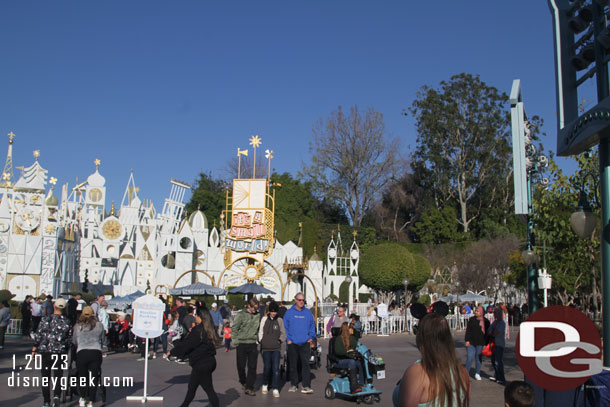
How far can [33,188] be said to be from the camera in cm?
2900

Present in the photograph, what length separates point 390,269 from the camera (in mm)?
37250

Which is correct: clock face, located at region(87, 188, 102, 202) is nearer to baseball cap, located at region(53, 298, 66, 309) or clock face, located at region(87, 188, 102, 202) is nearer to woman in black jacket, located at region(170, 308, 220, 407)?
baseball cap, located at region(53, 298, 66, 309)

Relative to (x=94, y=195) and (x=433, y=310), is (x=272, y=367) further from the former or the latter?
(x=94, y=195)

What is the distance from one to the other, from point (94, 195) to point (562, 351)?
45.2 meters

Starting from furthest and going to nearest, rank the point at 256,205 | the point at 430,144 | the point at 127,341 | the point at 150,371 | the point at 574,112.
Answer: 1. the point at 430,144
2. the point at 256,205
3. the point at 127,341
4. the point at 150,371
5. the point at 574,112

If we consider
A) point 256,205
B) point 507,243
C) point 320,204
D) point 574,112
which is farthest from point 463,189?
point 574,112

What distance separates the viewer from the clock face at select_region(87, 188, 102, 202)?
147 feet

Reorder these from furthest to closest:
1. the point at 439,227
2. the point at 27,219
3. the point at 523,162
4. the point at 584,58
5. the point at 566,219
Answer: the point at 439,227
the point at 27,219
the point at 566,219
the point at 523,162
the point at 584,58

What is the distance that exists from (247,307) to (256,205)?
47.6 feet

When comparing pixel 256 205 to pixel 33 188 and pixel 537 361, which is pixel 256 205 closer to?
pixel 33 188

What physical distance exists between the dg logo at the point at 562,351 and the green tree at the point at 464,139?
47.9m

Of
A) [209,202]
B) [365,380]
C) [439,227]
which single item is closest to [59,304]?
[365,380]

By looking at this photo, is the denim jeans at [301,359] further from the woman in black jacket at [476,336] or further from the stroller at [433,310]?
the stroller at [433,310]

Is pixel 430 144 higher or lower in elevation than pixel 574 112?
higher
